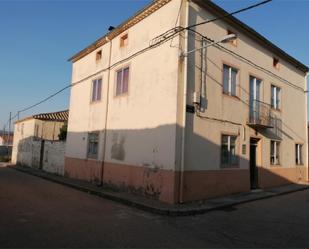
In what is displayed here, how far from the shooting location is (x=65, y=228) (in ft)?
23.2

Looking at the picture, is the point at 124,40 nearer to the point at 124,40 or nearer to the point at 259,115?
the point at 124,40

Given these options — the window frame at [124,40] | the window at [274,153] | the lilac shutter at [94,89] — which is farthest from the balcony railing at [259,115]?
the lilac shutter at [94,89]

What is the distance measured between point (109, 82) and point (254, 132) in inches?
288

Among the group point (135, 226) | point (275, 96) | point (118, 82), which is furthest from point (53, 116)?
point (135, 226)

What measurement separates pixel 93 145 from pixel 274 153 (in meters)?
9.35

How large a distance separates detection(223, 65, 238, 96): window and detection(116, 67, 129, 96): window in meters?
4.27

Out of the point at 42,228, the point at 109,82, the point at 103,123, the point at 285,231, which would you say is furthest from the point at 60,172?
the point at 285,231

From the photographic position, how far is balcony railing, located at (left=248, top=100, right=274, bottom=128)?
44.9ft

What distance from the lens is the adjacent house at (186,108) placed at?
10867 mm

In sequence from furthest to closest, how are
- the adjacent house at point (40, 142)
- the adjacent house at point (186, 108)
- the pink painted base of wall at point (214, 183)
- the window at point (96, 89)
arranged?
the adjacent house at point (40, 142) → the window at point (96, 89) → the adjacent house at point (186, 108) → the pink painted base of wall at point (214, 183)

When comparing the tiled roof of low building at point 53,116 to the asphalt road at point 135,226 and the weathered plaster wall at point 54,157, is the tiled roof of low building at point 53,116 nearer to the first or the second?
Answer: the weathered plaster wall at point 54,157

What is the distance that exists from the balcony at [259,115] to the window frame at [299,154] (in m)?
4.12

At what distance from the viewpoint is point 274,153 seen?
1561cm

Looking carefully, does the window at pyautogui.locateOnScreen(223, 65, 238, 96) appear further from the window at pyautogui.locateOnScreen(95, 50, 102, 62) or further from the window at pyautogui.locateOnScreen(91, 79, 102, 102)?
the window at pyautogui.locateOnScreen(95, 50, 102, 62)
